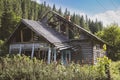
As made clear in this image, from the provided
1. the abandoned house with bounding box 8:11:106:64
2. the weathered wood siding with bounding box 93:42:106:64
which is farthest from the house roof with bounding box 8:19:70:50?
the weathered wood siding with bounding box 93:42:106:64

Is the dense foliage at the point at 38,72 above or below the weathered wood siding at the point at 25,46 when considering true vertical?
below

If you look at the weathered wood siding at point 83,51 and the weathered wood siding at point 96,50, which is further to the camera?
the weathered wood siding at point 96,50

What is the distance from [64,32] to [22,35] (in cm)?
534

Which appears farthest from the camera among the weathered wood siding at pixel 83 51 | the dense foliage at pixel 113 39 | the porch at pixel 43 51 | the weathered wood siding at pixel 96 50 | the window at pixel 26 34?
the dense foliage at pixel 113 39

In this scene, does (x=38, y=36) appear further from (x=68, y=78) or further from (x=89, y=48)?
(x=68, y=78)

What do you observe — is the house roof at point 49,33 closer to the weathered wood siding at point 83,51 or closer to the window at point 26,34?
the window at point 26,34

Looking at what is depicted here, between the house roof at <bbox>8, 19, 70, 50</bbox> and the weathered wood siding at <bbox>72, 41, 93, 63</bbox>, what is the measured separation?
1.62 metres

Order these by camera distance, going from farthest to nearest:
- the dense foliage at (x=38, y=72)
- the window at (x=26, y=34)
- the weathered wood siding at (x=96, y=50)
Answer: the weathered wood siding at (x=96, y=50)
the window at (x=26, y=34)
the dense foliage at (x=38, y=72)

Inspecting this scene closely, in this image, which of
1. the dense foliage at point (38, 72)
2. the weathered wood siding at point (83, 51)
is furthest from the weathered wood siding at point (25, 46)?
the dense foliage at point (38, 72)

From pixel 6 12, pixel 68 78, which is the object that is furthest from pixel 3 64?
pixel 6 12

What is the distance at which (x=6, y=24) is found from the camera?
81.8 m

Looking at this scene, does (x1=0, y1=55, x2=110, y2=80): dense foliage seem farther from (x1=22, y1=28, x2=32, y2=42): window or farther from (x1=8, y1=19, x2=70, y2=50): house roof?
(x1=22, y1=28, x2=32, y2=42): window

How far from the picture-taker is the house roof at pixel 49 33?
103 feet

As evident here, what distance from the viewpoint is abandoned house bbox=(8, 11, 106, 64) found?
105 feet
